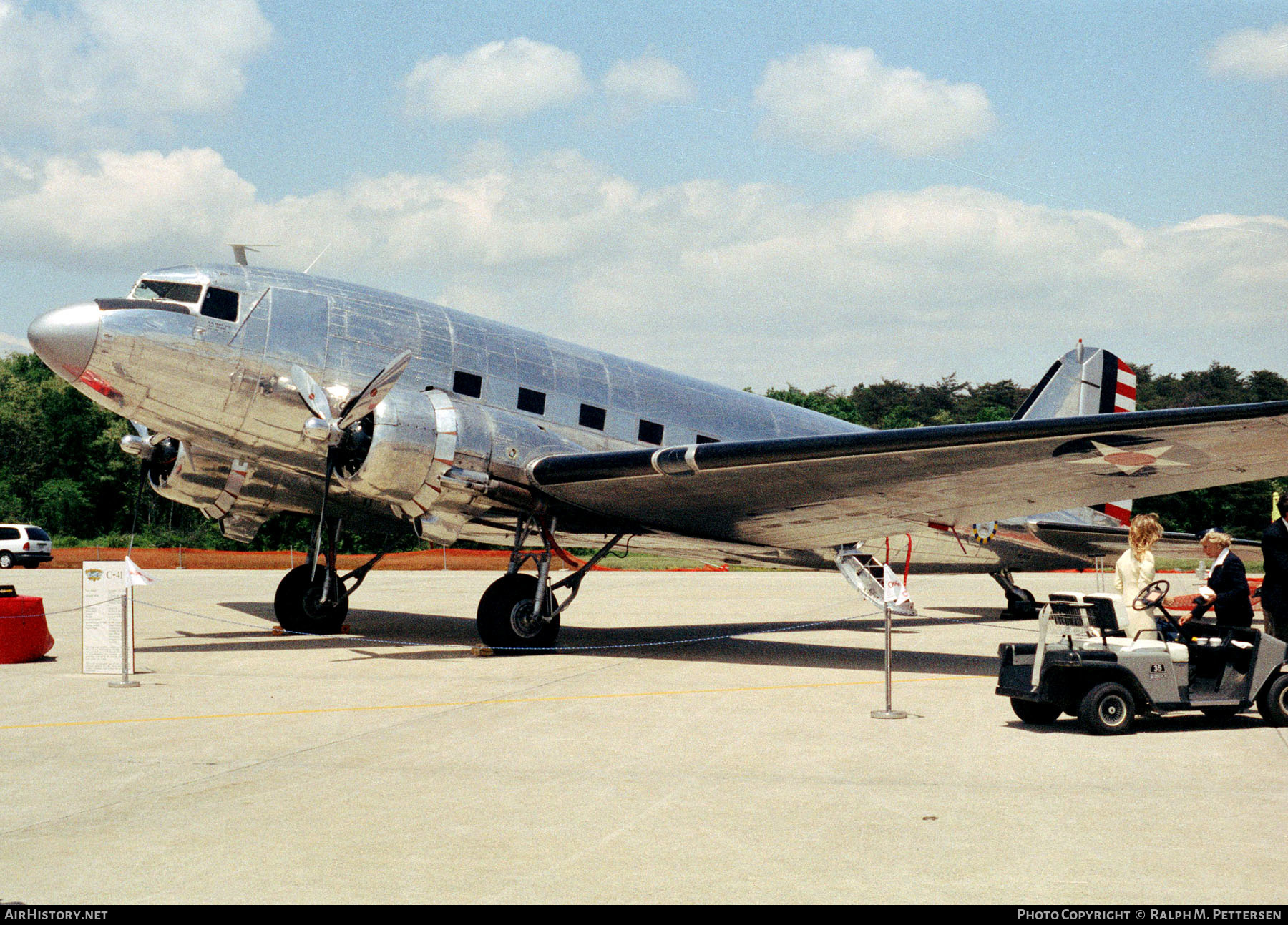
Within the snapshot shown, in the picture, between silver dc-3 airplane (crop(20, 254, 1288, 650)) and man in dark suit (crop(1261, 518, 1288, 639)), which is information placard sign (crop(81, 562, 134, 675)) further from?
man in dark suit (crop(1261, 518, 1288, 639))

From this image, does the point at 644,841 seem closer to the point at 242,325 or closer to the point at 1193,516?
the point at 242,325

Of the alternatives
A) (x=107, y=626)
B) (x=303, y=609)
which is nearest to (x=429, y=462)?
(x=107, y=626)

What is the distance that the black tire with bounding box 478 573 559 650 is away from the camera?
13859mm

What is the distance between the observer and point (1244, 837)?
5.46 meters

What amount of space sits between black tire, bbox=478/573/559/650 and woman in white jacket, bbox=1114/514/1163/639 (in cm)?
735

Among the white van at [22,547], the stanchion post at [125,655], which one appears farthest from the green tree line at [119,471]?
the stanchion post at [125,655]

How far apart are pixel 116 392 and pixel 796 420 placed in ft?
33.6

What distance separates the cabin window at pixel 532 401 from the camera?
14.7 metres

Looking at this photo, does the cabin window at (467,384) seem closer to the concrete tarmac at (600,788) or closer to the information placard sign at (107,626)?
the concrete tarmac at (600,788)

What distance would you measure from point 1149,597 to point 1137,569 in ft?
1.09

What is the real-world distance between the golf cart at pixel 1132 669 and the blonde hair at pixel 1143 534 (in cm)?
52

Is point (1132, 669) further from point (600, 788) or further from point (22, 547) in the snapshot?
point (22, 547)

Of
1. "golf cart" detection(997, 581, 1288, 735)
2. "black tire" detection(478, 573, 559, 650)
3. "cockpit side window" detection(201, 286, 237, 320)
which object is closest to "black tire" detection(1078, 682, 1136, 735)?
A: "golf cart" detection(997, 581, 1288, 735)

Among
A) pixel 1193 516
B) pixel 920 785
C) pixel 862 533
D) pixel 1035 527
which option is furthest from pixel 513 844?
pixel 1193 516
